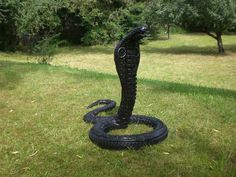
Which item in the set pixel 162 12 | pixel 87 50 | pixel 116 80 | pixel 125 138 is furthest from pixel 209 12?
pixel 125 138

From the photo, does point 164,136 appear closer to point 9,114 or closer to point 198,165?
point 198,165

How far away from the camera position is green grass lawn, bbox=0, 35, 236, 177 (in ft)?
12.5

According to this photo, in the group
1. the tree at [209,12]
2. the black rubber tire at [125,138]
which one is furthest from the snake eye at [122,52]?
the tree at [209,12]

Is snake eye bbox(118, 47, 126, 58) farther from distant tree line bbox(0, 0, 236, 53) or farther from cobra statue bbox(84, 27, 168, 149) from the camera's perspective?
distant tree line bbox(0, 0, 236, 53)

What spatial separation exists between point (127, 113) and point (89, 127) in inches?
24.9

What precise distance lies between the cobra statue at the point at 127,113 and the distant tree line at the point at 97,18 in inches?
407

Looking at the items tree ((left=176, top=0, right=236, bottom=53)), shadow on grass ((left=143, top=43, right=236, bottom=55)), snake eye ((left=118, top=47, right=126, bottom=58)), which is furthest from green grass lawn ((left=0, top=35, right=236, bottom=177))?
shadow on grass ((left=143, top=43, right=236, bottom=55))

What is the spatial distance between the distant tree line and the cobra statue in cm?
1034

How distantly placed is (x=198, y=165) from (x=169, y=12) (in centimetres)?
1546

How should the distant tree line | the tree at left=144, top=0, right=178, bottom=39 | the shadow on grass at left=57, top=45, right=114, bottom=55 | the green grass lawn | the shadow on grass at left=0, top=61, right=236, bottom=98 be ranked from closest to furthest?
the green grass lawn < the shadow on grass at left=0, top=61, right=236, bottom=98 < the distant tree line < the tree at left=144, top=0, right=178, bottom=39 < the shadow on grass at left=57, top=45, right=114, bottom=55

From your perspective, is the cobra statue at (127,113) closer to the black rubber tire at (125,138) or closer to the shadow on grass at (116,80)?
the black rubber tire at (125,138)

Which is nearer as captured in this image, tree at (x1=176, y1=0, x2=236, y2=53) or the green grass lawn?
the green grass lawn

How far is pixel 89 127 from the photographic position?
16.5 feet

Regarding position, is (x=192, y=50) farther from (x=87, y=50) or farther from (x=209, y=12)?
(x=87, y=50)
